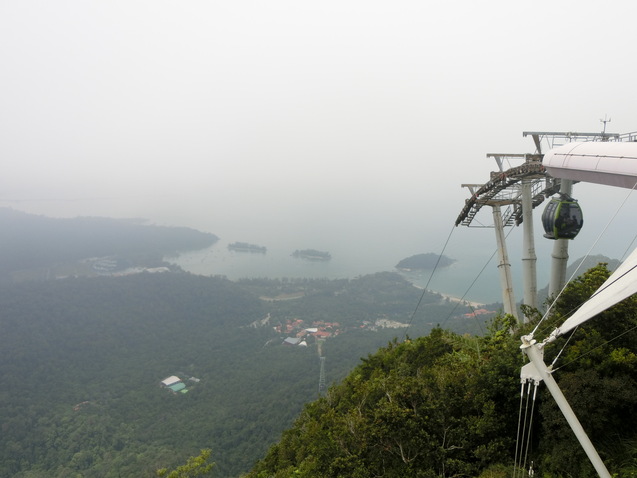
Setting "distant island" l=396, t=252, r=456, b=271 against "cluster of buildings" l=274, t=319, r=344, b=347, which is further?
"distant island" l=396, t=252, r=456, b=271

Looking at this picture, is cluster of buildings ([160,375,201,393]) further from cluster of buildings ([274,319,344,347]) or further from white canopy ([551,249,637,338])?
white canopy ([551,249,637,338])

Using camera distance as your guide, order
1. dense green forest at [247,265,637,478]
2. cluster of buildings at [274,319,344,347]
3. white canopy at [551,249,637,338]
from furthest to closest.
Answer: cluster of buildings at [274,319,344,347], dense green forest at [247,265,637,478], white canopy at [551,249,637,338]

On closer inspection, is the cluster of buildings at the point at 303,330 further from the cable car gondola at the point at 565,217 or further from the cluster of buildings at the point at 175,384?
the cable car gondola at the point at 565,217

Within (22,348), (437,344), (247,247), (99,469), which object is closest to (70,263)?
(247,247)

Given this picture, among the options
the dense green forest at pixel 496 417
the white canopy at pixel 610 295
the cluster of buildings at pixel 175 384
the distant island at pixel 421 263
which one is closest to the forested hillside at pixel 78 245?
the cluster of buildings at pixel 175 384

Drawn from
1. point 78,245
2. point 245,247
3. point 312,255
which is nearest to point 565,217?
point 312,255

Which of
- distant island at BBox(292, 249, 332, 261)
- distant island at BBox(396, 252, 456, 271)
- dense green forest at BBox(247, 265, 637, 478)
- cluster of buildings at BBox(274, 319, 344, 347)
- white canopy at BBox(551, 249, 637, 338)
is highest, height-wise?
white canopy at BBox(551, 249, 637, 338)

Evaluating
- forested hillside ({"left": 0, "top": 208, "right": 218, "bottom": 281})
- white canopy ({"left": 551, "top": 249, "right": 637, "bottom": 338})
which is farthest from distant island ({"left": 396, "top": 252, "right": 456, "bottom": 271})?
white canopy ({"left": 551, "top": 249, "right": 637, "bottom": 338})
